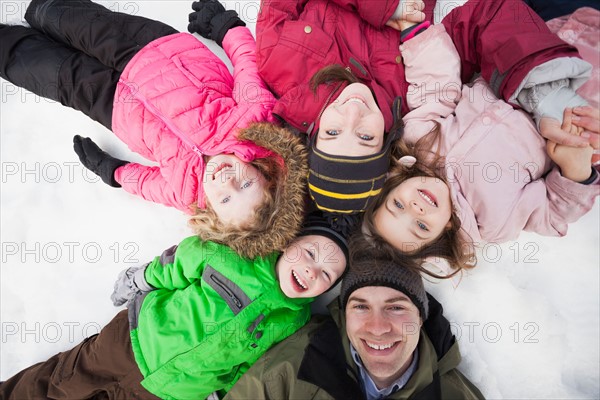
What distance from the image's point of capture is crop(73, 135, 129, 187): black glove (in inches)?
61.7

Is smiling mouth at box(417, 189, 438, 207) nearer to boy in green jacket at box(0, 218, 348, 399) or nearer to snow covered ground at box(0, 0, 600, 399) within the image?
boy in green jacket at box(0, 218, 348, 399)

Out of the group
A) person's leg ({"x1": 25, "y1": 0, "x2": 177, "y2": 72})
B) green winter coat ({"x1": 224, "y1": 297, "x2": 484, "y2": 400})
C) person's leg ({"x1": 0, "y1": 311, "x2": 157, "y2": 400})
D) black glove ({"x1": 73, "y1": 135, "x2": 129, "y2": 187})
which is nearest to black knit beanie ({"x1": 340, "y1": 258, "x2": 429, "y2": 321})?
green winter coat ({"x1": 224, "y1": 297, "x2": 484, "y2": 400})

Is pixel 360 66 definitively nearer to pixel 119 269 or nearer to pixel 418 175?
pixel 418 175

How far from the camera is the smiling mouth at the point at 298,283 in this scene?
1286 millimetres

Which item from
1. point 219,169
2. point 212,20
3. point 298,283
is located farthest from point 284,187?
point 212,20

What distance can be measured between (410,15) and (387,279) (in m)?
0.91

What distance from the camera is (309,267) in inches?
49.6

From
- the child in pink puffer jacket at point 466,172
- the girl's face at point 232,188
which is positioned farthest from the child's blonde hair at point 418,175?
the girl's face at point 232,188

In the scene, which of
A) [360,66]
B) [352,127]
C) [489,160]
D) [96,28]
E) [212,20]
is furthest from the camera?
[212,20]

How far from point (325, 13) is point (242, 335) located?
115 cm

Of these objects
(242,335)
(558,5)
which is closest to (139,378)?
(242,335)

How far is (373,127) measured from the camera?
3.87 ft

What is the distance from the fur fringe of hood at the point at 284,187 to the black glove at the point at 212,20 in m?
0.53

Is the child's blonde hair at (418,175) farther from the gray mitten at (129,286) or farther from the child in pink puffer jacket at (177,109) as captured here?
the gray mitten at (129,286)
